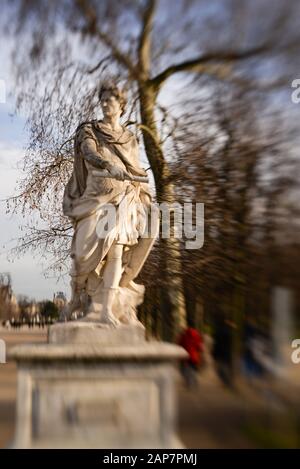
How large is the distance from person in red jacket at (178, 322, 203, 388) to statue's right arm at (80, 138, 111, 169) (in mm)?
5787

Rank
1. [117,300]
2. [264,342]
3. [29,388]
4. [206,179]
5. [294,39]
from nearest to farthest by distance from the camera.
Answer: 1. [29,388]
2. [117,300]
3. [294,39]
4. [264,342]
5. [206,179]

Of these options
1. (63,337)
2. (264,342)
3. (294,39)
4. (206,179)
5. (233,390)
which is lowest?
(233,390)

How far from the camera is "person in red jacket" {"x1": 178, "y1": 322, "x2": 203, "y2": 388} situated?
11555 mm

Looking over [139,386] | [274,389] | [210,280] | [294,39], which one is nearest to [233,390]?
[274,389]

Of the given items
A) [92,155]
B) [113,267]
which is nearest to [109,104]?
[92,155]

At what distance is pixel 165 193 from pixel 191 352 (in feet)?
11.5

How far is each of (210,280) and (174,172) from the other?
8.01ft

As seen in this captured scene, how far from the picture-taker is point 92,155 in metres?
6.27

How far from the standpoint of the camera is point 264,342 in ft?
41.3

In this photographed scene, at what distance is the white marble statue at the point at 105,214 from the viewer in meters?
6.17

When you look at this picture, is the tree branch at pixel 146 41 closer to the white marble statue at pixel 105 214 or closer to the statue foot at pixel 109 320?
the white marble statue at pixel 105 214

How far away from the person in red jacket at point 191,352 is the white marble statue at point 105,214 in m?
5.21

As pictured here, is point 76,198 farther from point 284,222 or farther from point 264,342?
point 264,342

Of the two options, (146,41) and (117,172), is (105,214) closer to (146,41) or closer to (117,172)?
(117,172)
